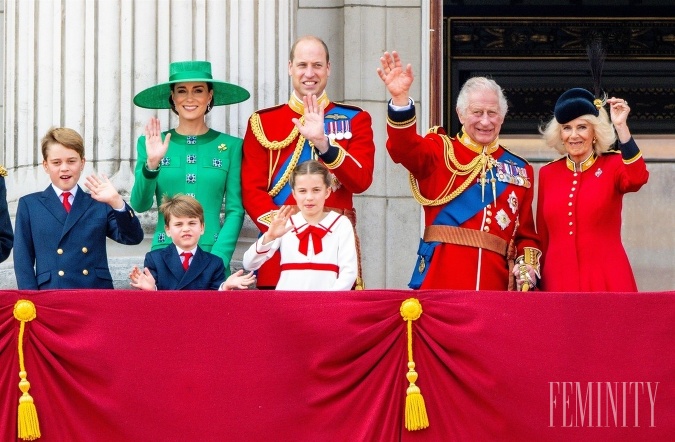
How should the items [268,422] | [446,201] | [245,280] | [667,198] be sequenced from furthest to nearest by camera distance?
[667,198], [446,201], [245,280], [268,422]

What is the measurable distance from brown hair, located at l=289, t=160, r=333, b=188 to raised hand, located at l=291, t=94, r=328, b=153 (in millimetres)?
83

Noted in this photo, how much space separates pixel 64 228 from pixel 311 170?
1.03 meters

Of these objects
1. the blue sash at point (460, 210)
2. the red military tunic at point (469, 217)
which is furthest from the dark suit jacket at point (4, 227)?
the blue sash at point (460, 210)

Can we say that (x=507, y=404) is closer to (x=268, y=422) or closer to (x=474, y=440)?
(x=474, y=440)

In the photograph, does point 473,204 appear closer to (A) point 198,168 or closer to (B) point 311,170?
(B) point 311,170

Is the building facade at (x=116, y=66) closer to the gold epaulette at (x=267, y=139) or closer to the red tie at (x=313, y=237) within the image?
the gold epaulette at (x=267, y=139)

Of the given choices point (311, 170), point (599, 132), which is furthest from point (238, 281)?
point (599, 132)

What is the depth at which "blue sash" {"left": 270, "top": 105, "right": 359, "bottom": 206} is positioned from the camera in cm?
711

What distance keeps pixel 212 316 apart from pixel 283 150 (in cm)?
136

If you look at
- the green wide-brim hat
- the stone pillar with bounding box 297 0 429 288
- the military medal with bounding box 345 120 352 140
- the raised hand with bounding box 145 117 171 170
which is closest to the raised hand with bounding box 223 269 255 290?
the raised hand with bounding box 145 117 171 170

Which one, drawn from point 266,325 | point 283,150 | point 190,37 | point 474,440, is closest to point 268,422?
point 266,325

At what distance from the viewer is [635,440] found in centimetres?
594

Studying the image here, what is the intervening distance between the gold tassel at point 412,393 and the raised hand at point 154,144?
4.63 ft

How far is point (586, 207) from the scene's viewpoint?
6.86 meters
